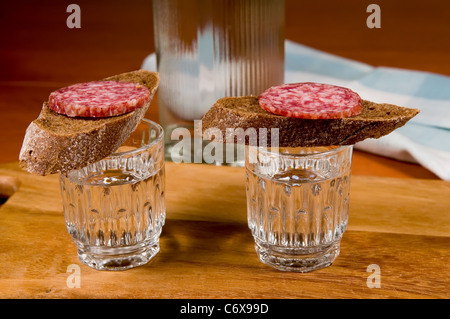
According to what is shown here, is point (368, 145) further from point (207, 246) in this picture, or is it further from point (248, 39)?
point (207, 246)

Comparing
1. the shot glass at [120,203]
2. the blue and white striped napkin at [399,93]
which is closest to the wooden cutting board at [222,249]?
the shot glass at [120,203]

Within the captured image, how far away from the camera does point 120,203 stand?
94 cm

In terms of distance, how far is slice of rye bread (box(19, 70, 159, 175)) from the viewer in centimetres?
85

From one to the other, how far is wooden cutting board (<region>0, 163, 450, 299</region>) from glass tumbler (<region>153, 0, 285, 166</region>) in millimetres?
147

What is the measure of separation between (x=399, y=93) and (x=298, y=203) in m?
0.68

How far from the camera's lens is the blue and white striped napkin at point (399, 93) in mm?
1300

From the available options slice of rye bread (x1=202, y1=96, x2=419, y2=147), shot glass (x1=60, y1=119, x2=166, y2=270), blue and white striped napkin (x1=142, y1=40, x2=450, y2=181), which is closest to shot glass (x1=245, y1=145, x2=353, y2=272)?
slice of rye bread (x1=202, y1=96, x2=419, y2=147)

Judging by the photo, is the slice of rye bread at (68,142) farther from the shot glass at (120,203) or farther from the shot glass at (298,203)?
the shot glass at (298,203)

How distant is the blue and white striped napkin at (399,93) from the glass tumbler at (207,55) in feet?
0.77

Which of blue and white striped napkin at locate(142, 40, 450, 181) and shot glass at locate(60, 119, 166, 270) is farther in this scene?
blue and white striped napkin at locate(142, 40, 450, 181)

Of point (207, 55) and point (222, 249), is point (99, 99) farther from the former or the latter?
point (207, 55)

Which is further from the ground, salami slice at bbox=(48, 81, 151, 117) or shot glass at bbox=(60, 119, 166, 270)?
salami slice at bbox=(48, 81, 151, 117)

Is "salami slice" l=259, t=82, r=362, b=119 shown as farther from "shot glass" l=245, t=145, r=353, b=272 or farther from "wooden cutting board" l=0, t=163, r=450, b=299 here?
"wooden cutting board" l=0, t=163, r=450, b=299

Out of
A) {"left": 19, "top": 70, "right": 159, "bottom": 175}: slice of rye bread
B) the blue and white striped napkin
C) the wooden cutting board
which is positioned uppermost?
{"left": 19, "top": 70, "right": 159, "bottom": 175}: slice of rye bread
